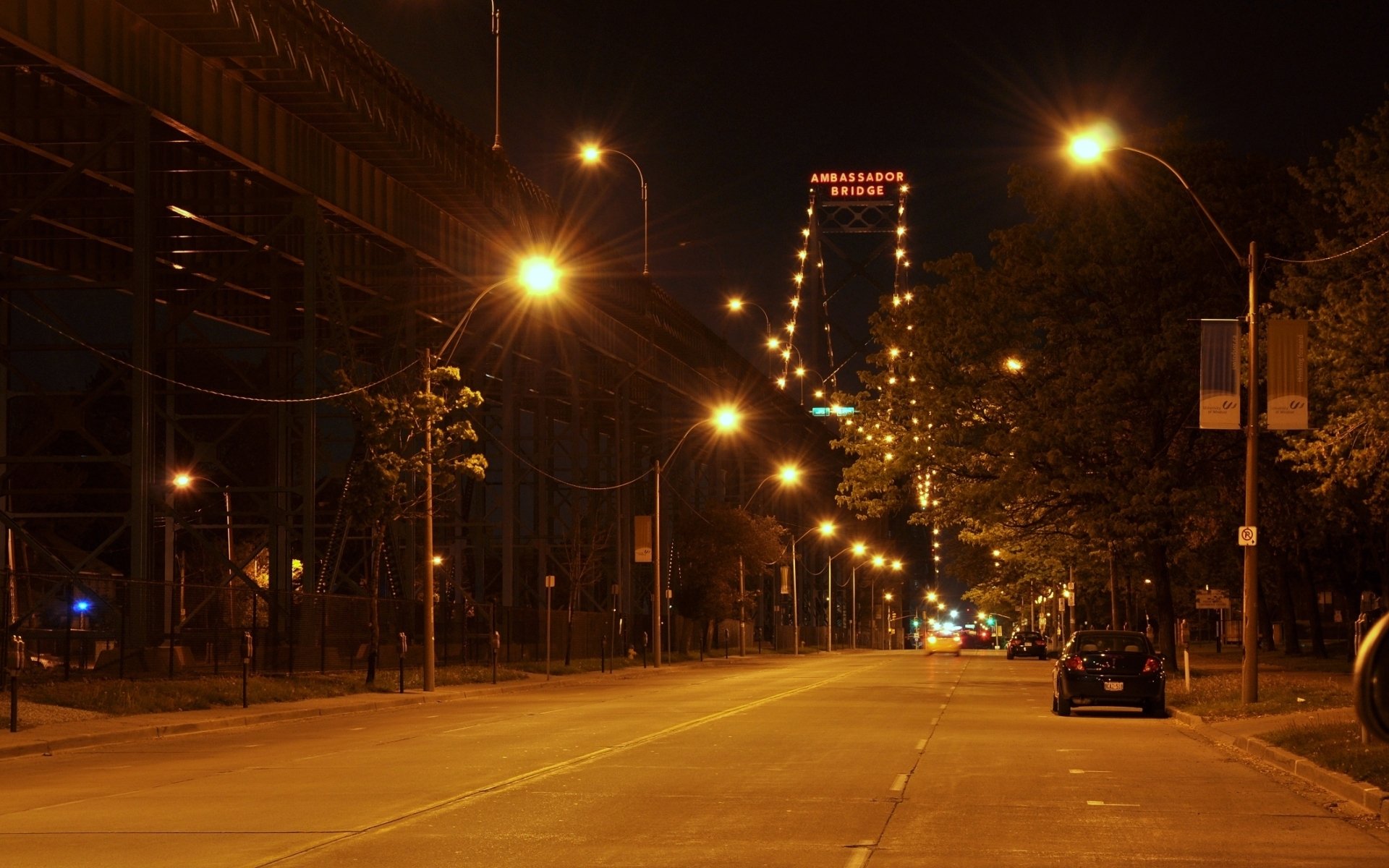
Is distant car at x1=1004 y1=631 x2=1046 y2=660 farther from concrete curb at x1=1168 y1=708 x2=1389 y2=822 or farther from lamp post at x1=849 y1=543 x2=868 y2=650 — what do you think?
concrete curb at x1=1168 y1=708 x2=1389 y2=822

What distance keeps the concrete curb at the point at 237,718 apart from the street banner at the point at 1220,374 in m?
16.2

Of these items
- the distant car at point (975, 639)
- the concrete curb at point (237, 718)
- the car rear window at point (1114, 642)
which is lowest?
the distant car at point (975, 639)

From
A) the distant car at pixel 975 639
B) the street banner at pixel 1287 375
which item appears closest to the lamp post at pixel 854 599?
the distant car at pixel 975 639

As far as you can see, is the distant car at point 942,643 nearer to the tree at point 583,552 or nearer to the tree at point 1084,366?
the tree at point 583,552

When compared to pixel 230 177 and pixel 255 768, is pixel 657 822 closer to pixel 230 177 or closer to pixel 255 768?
pixel 255 768

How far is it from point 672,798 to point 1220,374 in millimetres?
14759

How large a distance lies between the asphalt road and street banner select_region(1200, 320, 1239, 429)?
16.2ft

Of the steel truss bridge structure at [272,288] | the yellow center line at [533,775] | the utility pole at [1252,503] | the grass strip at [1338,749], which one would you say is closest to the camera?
the yellow center line at [533,775]

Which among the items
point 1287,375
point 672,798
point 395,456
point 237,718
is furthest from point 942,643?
point 672,798

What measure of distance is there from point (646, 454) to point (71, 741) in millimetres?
69525

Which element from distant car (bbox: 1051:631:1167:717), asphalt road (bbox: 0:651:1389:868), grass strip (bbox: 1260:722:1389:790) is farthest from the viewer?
distant car (bbox: 1051:631:1167:717)

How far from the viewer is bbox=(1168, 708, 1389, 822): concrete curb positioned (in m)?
14.8

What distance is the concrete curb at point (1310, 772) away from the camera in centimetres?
1482

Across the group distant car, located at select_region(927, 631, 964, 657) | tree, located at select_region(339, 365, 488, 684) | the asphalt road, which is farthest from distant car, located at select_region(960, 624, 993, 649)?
the asphalt road
